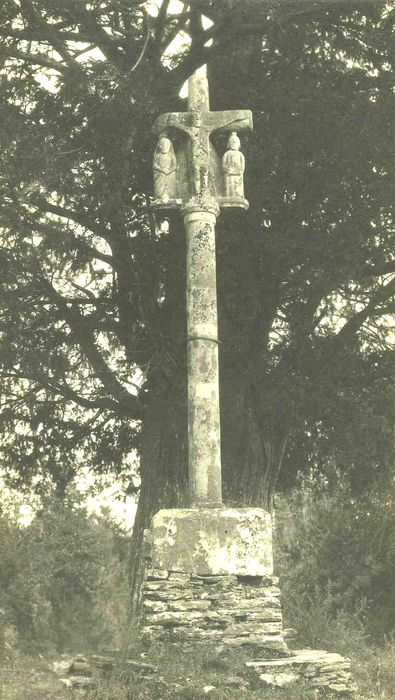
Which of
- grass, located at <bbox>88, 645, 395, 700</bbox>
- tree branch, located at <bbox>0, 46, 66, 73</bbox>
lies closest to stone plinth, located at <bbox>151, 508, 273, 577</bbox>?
grass, located at <bbox>88, 645, 395, 700</bbox>

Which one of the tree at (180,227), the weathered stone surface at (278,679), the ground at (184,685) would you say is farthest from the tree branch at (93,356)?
the weathered stone surface at (278,679)

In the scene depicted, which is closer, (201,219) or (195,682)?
(195,682)

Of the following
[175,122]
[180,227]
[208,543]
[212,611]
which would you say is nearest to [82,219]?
[180,227]

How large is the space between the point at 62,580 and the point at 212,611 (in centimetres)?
1500

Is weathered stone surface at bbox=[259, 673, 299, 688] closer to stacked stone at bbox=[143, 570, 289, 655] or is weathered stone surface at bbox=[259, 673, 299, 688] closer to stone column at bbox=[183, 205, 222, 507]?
stacked stone at bbox=[143, 570, 289, 655]

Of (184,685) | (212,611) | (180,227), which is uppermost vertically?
(180,227)

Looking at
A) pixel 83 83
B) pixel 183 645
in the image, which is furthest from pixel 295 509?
pixel 183 645

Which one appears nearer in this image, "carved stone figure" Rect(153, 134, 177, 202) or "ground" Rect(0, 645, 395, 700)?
"ground" Rect(0, 645, 395, 700)

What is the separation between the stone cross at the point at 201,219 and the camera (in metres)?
9.42

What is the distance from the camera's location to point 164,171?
10.2 m

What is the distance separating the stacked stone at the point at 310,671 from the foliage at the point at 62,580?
42.5 feet

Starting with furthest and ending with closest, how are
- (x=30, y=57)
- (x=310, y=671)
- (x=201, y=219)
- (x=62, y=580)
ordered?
(x=62, y=580), (x=30, y=57), (x=201, y=219), (x=310, y=671)

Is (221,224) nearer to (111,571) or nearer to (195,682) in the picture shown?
(195,682)

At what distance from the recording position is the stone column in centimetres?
933
